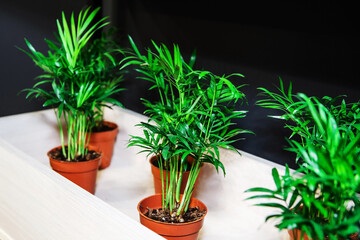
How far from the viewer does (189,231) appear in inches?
52.8

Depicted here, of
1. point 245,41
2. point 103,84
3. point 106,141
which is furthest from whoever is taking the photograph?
point 106,141

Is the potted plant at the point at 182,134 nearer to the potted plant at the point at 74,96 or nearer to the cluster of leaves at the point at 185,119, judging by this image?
the cluster of leaves at the point at 185,119

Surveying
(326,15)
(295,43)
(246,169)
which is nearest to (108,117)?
(246,169)

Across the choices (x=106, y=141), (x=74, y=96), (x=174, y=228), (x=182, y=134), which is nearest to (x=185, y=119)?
(x=182, y=134)

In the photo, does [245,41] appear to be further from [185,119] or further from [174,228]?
[174,228]

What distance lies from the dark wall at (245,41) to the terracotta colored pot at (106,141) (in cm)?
21

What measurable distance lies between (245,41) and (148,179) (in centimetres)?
76

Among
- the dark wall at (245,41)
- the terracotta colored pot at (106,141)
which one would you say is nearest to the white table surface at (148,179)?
the terracotta colored pot at (106,141)

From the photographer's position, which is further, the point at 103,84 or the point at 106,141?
the point at 106,141

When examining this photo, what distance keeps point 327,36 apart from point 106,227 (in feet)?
3.12

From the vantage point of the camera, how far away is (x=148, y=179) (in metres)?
1.94

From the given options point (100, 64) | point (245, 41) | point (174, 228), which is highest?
point (245, 41)

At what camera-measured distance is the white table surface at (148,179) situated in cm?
154

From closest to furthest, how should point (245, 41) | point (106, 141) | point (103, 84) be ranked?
point (245, 41)
point (103, 84)
point (106, 141)
